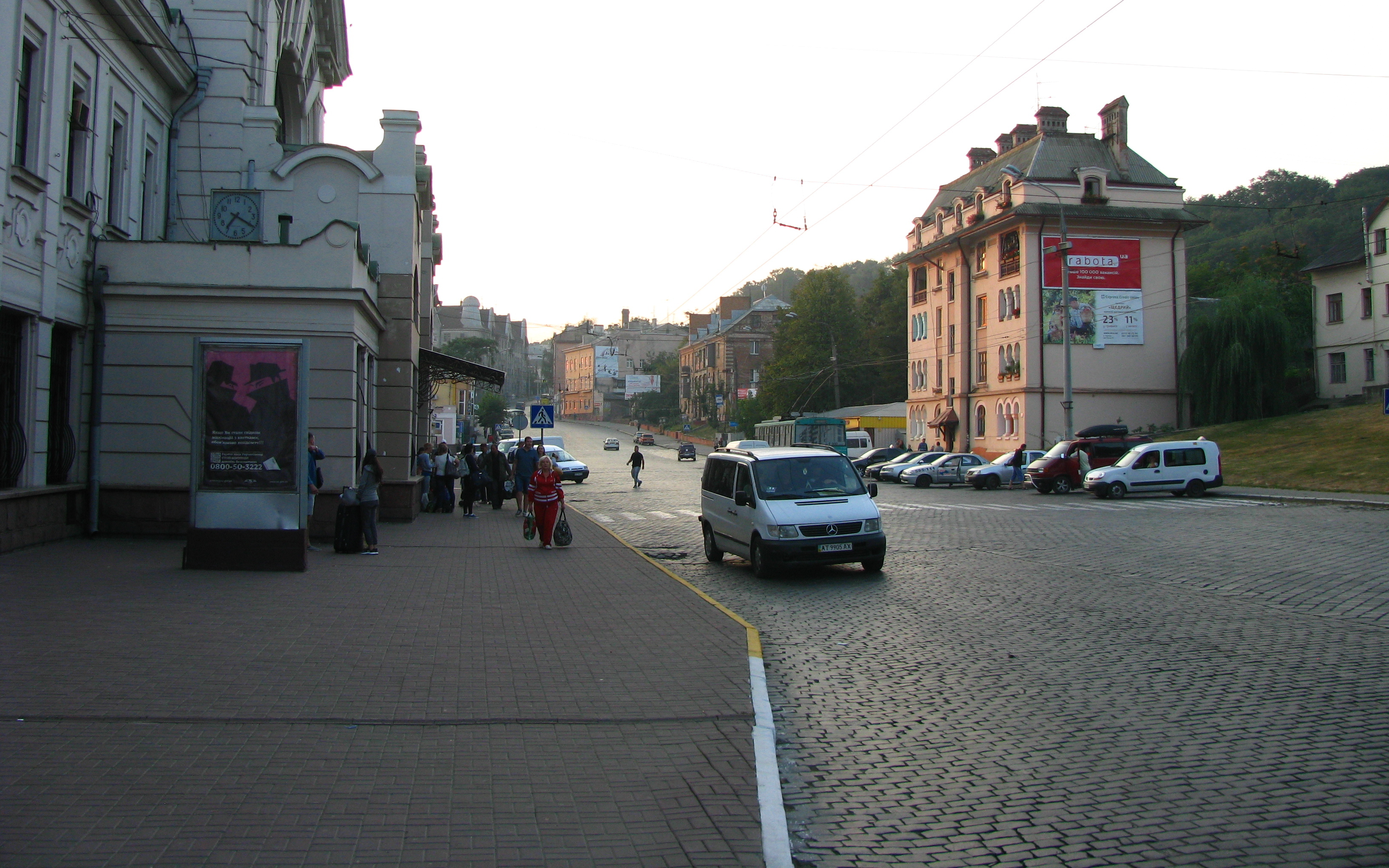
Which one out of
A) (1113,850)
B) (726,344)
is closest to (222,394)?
(1113,850)

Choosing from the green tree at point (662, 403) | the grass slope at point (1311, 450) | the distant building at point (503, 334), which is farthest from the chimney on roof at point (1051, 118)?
the distant building at point (503, 334)

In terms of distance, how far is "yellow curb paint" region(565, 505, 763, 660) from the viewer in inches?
328

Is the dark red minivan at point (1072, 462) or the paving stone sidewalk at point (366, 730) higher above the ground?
the dark red minivan at point (1072, 462)

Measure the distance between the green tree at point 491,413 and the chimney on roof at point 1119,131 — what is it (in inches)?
2032

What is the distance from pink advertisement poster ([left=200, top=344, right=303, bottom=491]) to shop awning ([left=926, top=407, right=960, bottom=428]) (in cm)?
4991

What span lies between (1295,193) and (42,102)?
8024 centimetres

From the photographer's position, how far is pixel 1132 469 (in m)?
30.1

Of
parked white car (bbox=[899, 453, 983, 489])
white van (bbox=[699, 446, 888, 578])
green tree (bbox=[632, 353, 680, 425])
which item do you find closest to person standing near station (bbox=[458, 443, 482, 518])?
white van (bbox=[699, 446, 888, 578])

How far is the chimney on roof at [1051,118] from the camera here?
5528 centimetres

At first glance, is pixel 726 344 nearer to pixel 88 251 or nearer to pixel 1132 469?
pixel 1132 469

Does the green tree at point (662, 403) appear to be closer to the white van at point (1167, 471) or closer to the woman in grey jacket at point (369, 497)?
the white van at point (1167, 471)

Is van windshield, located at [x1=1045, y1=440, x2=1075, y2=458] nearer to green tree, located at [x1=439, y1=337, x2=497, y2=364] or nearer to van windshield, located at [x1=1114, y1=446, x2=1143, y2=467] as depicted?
van windshield, located at [x1=1114, y1=446, x2=1143, y2=467]

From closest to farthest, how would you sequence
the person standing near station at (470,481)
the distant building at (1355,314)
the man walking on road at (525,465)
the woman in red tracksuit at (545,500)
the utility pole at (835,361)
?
the woman in red tracksuit at (545,500) < the man walking on road at (525,465) < the person standing near station at (470,481) < the distant building at (1355,314) < the utility pole at (835,361)

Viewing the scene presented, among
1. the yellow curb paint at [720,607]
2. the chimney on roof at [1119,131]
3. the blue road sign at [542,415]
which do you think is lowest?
the yellow curb paint at [720,607]
